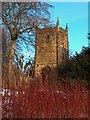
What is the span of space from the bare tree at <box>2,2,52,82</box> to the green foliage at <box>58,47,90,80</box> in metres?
1.97

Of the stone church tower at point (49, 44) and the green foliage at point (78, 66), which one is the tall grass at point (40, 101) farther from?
the stone church tower at point (49, 44)

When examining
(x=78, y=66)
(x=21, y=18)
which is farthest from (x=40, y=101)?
(x=21, y=18)

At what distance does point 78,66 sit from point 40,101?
5200mm

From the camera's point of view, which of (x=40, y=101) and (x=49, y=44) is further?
(x=49, y=44)

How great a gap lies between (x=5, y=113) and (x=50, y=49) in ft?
26.4

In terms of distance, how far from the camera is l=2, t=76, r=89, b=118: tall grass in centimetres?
401

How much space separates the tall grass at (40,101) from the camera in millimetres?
4012

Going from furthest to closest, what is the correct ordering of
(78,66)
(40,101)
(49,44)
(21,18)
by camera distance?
1. (49,44)
2. (21,18)
3. (78,66)
4. (40,101)

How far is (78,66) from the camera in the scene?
9.09 metres

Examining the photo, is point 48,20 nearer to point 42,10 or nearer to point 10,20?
point 42,10

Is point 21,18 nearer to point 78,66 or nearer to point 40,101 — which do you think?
point 78,66

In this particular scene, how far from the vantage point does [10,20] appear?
10.3 meters

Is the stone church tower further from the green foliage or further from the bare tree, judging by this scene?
the green foliage

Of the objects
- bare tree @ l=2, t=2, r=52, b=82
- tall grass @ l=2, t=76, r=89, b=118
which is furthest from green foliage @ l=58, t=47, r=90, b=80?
tall grass @ l=2, t=76, r=89, b=118
